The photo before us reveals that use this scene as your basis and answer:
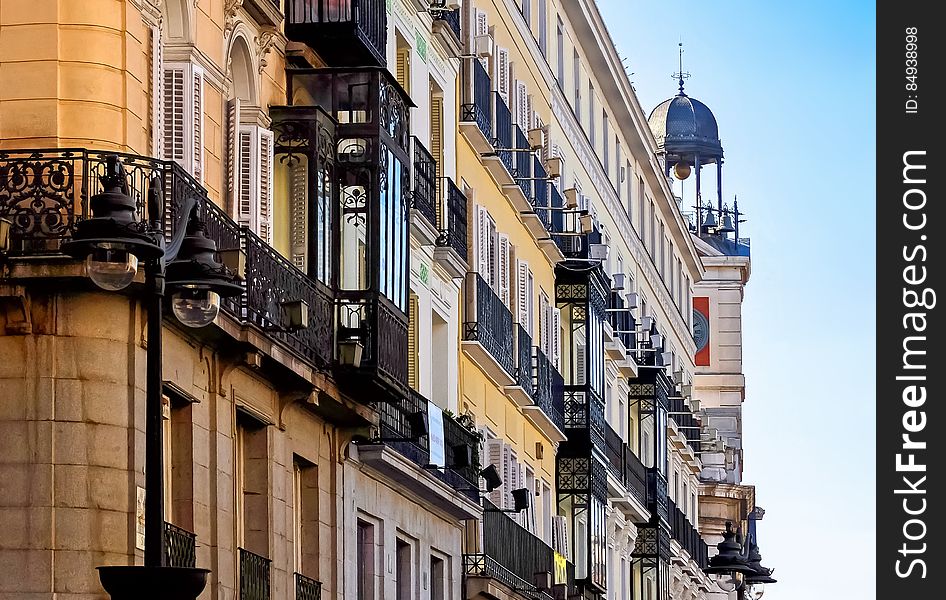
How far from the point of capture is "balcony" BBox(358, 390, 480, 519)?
30.6m

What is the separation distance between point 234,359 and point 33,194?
338 centimetres

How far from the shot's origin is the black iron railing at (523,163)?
44.8 meters

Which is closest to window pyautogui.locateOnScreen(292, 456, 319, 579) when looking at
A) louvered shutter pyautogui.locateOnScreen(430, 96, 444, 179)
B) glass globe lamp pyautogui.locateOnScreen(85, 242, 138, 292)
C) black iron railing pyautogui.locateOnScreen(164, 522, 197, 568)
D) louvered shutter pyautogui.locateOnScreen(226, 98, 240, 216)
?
louvered shutter pyautogui.locateOnScreen(226, 98, 240, 216)

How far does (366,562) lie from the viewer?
31391 mm

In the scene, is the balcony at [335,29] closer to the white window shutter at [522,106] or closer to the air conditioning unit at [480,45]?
the air conditioning unit at [480,45]

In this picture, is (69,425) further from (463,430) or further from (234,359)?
(463,430)

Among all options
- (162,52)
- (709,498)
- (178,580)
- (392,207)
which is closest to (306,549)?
(392,207)

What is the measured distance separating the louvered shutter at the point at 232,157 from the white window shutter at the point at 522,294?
18.9 meters

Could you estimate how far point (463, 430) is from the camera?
3634 cm

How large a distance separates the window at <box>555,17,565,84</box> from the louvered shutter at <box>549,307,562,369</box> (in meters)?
5.34

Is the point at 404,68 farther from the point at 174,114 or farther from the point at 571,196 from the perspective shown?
the point at 571,196

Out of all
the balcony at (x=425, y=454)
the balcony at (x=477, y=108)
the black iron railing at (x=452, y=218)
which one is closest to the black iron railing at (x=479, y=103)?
the balcony at (x=477, y=108)

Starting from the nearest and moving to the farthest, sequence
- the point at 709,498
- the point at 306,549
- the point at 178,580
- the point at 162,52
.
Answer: the point at 178,580
the point at 162,52
the point at 306,549
the point at 709,498

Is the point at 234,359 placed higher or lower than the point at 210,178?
lower
